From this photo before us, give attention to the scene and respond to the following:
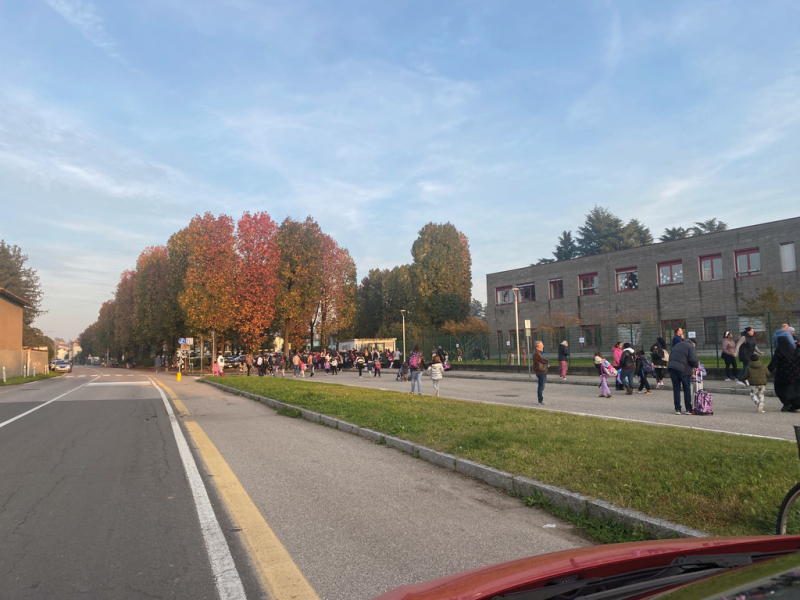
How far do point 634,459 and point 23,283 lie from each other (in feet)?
228

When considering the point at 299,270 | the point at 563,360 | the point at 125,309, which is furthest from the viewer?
the point at 125,309

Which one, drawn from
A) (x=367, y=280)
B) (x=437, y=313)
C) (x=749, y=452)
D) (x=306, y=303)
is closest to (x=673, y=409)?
(x=749, y=452)

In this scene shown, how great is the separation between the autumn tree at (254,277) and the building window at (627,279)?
26.2 metres

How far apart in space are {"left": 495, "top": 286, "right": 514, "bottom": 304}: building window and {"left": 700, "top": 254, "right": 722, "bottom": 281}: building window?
15.6 m

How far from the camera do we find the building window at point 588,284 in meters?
42.8

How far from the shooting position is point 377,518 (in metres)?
5.39

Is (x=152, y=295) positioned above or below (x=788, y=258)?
above

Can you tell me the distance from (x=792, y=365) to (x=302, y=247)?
4310 cm

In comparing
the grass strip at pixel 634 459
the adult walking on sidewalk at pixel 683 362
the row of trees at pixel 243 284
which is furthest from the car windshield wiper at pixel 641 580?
the row of trees at pixel 243 284

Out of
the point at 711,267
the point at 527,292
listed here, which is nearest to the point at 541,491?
the point at 711,267

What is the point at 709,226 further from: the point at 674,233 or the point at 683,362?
the point at 683,362

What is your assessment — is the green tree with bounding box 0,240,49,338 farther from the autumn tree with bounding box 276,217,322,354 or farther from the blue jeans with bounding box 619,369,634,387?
the blue jeans with bounding box 619,369,634,387

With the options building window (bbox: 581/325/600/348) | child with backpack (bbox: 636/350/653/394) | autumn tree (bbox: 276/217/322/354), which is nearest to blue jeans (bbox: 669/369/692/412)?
child with backpack (bbox: 636/350/653/394)

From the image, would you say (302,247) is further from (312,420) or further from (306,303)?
(312,420)
